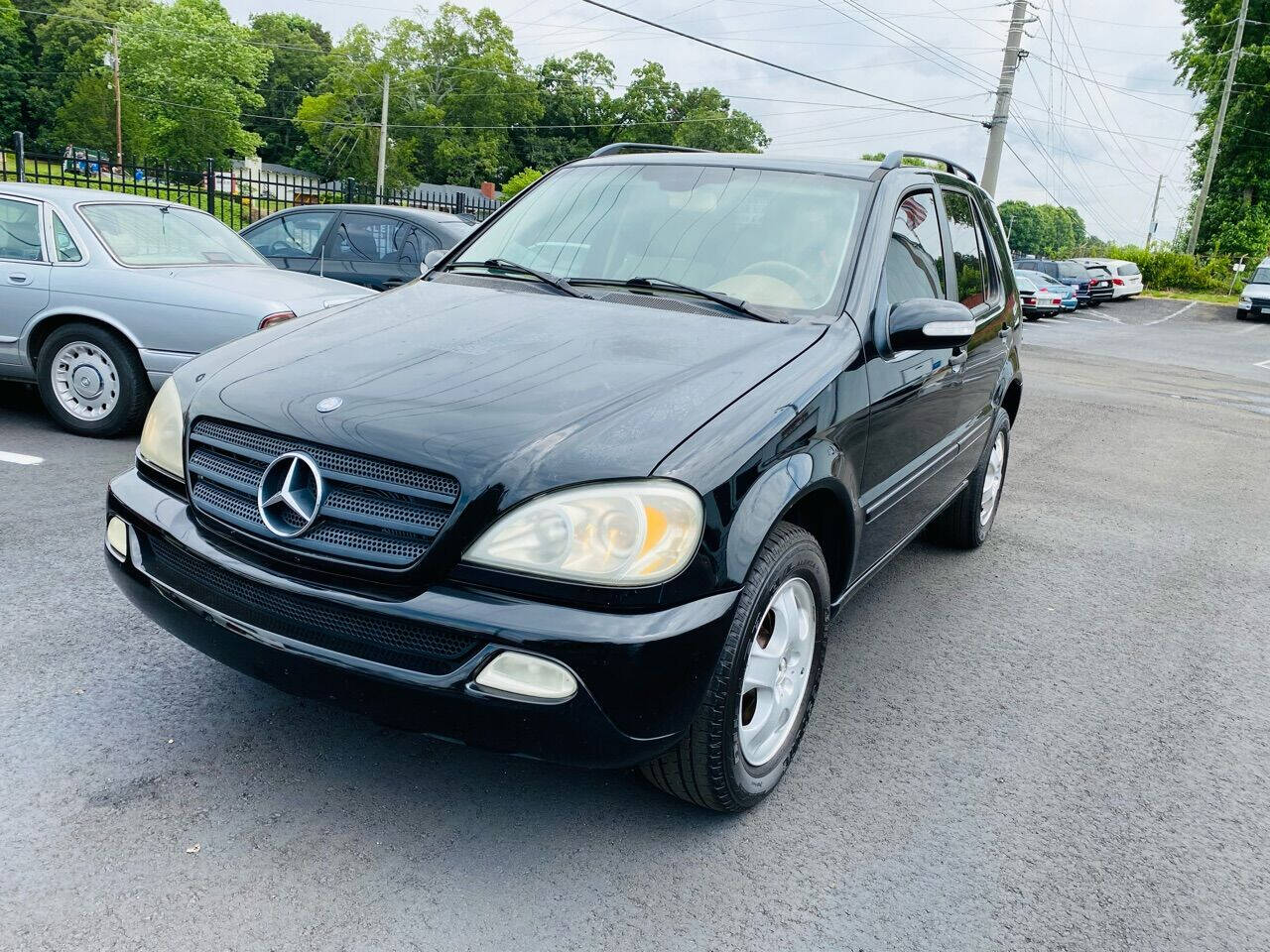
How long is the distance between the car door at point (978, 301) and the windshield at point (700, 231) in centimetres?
102

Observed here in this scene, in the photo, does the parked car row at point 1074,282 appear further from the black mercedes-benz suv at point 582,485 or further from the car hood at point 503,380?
the car hood at point 503,380

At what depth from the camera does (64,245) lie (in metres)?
6.37

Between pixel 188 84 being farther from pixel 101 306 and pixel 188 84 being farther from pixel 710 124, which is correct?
pixel 101 306

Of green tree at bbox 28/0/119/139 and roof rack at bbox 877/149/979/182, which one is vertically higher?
green tree at bbox 28/0/119/139

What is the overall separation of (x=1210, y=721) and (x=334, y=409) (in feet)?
10.3

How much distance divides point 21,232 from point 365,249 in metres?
3.35

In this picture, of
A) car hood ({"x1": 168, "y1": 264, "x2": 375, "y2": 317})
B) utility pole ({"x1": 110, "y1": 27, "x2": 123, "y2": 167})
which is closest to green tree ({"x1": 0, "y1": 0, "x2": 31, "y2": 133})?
utility pole ({"x1": 110, "y1": 27, "x2": 123, "y2": 167})

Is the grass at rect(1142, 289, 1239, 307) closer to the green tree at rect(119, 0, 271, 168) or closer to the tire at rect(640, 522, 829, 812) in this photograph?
the tire at rect(640, 522, 829, 812)

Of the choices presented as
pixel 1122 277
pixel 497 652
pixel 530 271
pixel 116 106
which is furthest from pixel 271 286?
pixel 116 106

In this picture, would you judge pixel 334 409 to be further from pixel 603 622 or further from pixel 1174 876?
pixel 1174 876

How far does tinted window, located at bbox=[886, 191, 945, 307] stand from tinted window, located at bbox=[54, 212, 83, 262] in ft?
16.6

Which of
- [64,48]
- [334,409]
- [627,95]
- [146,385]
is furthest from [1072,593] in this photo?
[64,48]

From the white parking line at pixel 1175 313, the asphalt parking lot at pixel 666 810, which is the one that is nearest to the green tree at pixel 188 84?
the white parking line at pixel 1175 313

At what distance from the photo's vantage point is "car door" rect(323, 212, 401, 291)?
9.38 m
